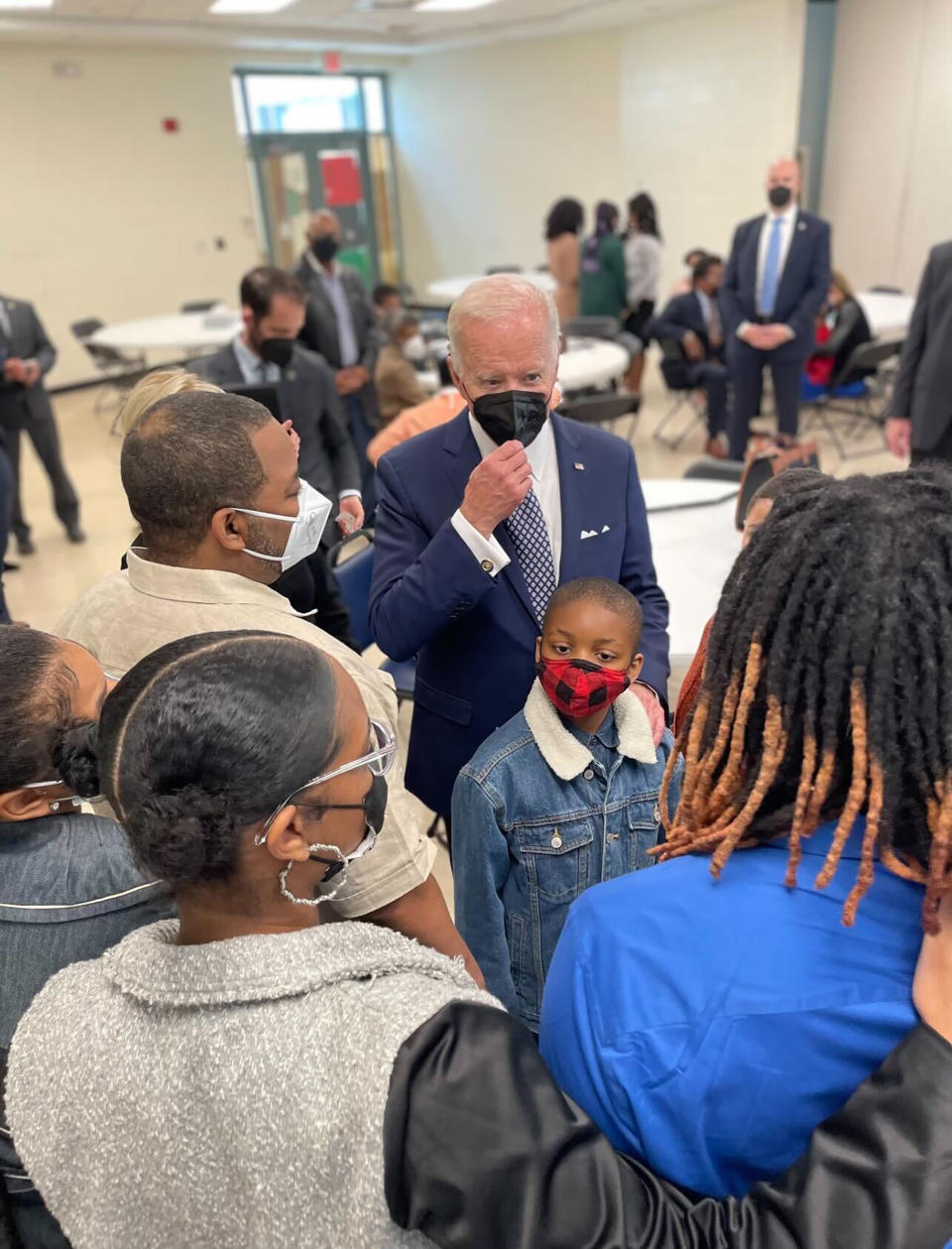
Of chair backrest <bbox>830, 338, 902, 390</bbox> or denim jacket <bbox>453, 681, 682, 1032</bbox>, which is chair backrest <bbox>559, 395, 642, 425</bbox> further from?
denim jacket <bbox>453, 681, 682, 1032</bbox>

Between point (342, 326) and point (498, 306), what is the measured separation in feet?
14.6

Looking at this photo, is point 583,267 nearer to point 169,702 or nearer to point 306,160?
point 306,160

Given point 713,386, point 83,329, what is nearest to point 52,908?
point 713,386

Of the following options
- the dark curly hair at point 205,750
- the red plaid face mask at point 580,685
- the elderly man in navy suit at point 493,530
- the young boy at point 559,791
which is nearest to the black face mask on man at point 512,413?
the elderly man in navy suit at point 493,530

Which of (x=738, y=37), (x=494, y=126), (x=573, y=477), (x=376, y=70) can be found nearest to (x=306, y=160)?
(x=376, y=70)

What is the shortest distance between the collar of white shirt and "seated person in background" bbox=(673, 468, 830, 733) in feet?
1.39

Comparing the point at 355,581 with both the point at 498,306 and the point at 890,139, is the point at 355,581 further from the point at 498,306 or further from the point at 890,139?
the point at 890,139

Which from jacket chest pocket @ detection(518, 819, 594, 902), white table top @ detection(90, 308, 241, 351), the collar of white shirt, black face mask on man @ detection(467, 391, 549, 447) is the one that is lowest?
jacket chest pocket @ detection(518, 819, 594, 902)

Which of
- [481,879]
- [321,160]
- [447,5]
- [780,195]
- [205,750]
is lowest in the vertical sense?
[481,879]

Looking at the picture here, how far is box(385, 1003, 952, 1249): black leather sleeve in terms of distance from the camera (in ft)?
2.14

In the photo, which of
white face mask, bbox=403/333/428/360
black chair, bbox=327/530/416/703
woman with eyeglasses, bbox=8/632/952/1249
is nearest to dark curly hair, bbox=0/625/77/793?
woman with eyeglasses, bbox=8/632/952/1249

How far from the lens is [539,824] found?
5.29 ft

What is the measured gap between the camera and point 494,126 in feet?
41.3

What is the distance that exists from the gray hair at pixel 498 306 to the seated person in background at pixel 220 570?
16.7 inches
